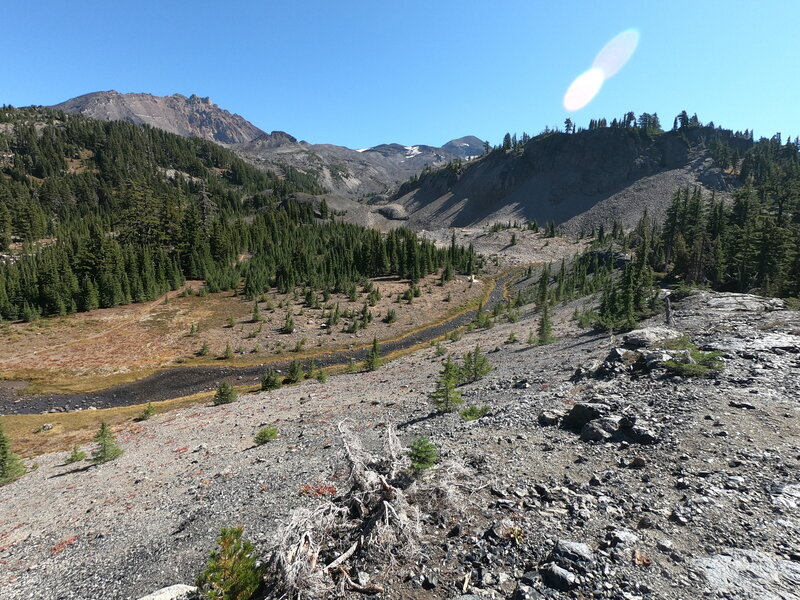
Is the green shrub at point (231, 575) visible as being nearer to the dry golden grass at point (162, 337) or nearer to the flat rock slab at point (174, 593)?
the flat rock slab at point (174, 593)

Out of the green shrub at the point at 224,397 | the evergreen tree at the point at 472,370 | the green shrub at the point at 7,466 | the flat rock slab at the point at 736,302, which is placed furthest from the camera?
the green shrub at the point at 224,397

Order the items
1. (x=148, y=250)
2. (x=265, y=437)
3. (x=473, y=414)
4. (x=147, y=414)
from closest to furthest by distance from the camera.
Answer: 1. (x=473, y=414)
2. (x=265, y=437)
3. (x=147, y=414)
4. (x=148, y=250)

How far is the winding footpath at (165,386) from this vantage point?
119 feet

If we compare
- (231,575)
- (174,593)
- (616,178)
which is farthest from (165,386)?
(616,178)

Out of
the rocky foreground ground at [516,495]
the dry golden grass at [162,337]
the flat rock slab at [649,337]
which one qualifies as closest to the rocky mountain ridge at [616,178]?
the dry golden grass at [162,337]

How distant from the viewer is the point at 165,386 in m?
41.1

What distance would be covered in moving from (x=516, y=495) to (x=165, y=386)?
44660 mm

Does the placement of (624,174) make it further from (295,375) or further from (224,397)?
(224,397)

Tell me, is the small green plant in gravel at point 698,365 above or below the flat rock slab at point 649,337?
above

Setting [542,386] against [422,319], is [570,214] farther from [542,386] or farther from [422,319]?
[542,386]

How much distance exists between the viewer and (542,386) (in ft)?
64.8

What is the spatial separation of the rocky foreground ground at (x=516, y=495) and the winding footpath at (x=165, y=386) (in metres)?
18.4

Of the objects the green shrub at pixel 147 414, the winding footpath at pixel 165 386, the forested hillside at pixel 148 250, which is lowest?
the winding footpath at pixel 165 386

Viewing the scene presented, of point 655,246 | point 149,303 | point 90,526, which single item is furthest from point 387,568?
point 655,246
